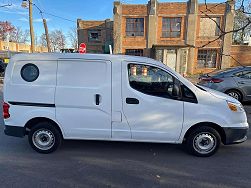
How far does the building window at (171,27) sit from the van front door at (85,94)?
23.8m

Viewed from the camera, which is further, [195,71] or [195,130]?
[195,71]

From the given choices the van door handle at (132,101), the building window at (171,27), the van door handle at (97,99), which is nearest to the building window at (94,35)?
the building window at (171,27)

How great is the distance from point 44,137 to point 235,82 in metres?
7.15

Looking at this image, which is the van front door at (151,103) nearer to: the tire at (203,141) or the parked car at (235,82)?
the tire at (203,141)

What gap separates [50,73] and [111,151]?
6.28 ft

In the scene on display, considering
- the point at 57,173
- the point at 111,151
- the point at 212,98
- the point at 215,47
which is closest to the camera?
the point at 57,173

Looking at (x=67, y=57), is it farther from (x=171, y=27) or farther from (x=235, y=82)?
(x=171, y=27)

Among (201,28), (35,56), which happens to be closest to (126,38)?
(201,28)

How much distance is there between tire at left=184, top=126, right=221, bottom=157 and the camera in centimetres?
402

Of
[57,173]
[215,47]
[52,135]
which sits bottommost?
[57,173]

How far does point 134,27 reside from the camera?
2653cm

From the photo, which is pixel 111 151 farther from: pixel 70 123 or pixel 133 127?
pixel 70 123

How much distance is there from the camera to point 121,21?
26156mm

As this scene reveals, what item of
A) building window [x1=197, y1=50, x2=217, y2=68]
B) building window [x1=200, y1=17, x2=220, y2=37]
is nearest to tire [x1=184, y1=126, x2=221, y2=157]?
building window [x1=197, y1=50, x2=217, y2=68]
